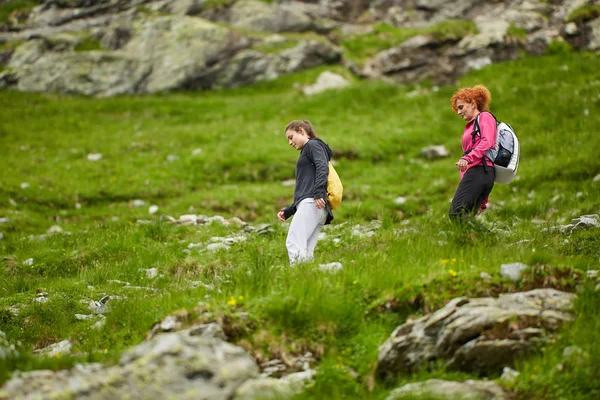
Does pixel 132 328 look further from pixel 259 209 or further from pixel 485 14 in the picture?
pixel 485 14

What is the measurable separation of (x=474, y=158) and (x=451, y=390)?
4.97 metres

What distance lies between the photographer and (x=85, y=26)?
132 ft

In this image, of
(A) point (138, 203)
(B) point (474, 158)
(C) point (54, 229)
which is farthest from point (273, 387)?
(A) point (138, 203)

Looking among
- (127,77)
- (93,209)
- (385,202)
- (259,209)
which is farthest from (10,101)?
(385,202)

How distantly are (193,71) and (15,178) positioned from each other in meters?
17.2

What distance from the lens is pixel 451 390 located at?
230 inches

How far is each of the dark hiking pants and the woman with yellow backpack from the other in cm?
211

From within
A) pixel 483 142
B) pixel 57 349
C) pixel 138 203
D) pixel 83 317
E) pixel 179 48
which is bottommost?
pixel 138 203

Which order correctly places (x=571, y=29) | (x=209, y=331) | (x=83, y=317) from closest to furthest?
(x=209, y=331) < (x=83, y=317) < (x=571, y=29)

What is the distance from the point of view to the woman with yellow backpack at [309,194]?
32.2ft

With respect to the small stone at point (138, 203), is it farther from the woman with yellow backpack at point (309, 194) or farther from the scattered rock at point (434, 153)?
the scattered rock at point (434, 153)

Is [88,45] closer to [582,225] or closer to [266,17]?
[266,17]

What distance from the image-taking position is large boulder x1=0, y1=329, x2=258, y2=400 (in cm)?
548

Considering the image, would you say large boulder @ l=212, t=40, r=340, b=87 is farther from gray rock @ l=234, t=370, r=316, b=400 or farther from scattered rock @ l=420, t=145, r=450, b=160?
gray rock @ l=234, t=370, r=316, b=400
